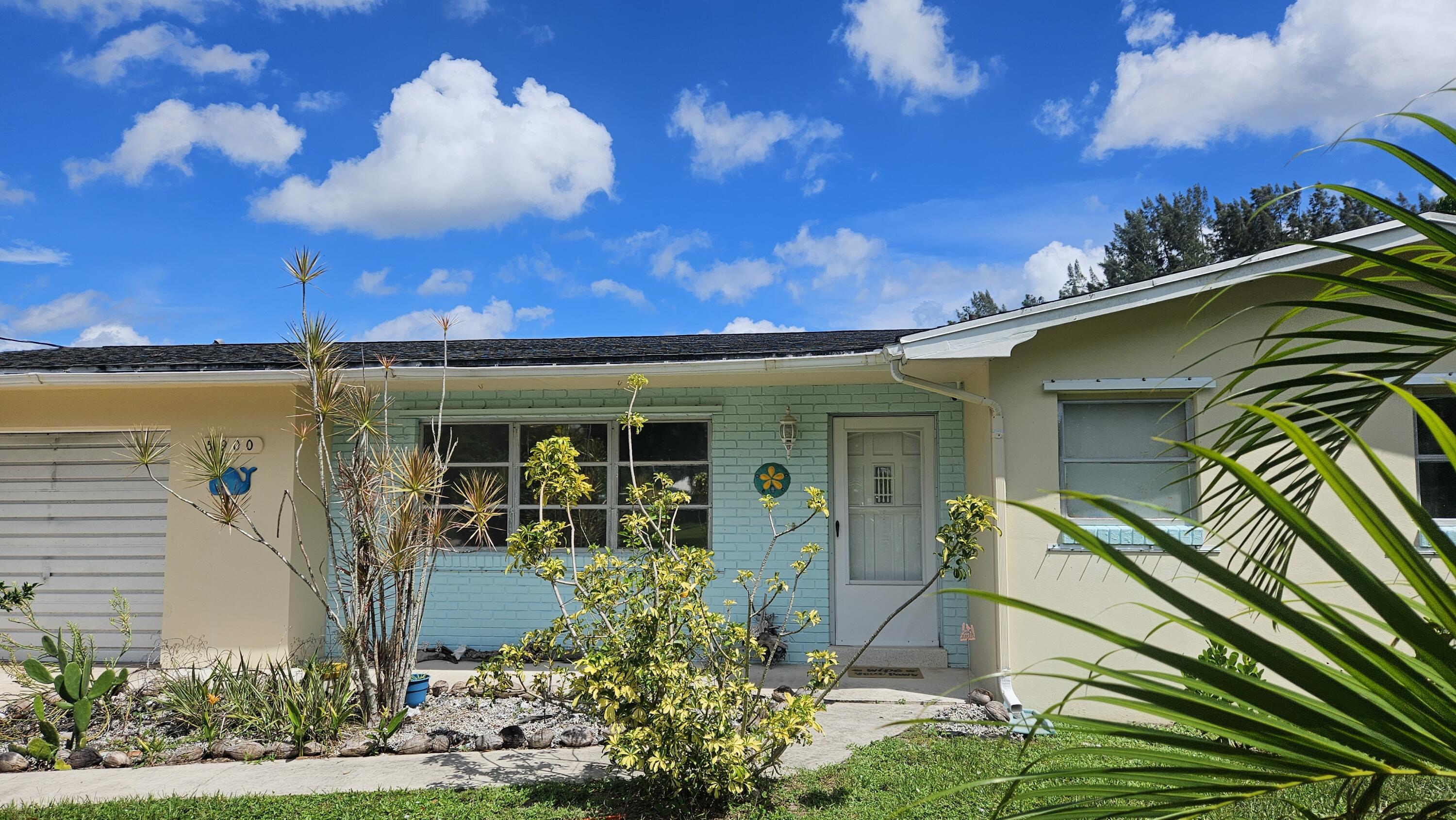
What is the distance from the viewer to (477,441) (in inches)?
338

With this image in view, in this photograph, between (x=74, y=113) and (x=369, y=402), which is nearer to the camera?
(x=369, y=402)

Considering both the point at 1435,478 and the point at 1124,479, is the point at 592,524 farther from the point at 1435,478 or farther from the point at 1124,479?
the point at 1435,478

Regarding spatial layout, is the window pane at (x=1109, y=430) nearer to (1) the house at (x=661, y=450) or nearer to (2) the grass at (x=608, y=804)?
(1) the house at (x=661, y=450)

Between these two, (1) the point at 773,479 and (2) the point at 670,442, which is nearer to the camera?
(1) the point at 773,479

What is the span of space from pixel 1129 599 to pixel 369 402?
18.4 ft

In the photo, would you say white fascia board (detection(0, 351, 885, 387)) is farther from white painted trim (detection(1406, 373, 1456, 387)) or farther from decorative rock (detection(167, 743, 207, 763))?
white painted trim (detection(1406, 373, 1456, 387))

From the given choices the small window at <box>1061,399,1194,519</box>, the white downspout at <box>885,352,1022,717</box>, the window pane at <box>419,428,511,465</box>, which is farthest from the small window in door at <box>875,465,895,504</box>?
the window pane at <box>419,428,511,465</box>

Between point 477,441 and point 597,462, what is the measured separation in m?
1.27

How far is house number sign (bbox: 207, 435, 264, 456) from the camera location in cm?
794

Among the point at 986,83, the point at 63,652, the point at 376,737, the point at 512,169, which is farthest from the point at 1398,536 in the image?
the point at 512,169

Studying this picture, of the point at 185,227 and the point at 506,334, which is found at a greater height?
the point at 185,227

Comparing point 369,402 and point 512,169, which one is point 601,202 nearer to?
point 512,169

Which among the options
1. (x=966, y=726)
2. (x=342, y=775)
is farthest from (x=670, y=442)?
(x=342, y=775)

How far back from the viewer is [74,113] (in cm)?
1301
